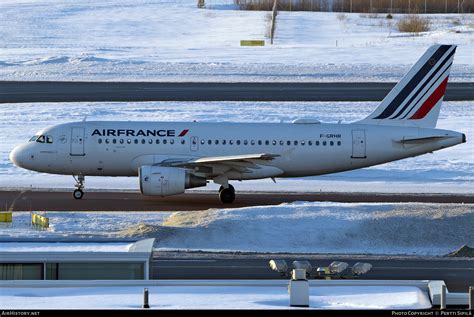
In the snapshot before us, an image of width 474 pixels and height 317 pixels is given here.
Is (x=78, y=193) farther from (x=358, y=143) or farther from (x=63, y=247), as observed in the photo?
(x=63, y=247)

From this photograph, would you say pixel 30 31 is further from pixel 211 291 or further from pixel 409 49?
pixel 211 291

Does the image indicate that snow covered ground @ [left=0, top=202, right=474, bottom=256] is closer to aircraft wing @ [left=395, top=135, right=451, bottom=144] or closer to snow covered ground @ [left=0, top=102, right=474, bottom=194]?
aircraft wing @ [left=395, top=135, right=451, bottom=144]

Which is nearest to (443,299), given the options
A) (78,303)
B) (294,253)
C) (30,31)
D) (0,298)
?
(78,303)

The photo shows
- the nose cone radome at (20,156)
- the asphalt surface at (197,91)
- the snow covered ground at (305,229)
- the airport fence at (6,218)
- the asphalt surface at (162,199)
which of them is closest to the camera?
the snow covered ground at (305,229)

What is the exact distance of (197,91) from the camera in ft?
228

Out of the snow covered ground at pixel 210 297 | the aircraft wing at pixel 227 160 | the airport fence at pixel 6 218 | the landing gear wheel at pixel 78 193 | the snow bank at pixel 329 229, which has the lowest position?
the landing gear wheel at pixel 78 193

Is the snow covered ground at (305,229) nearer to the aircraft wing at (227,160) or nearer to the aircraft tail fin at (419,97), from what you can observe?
the aircraft wing at (227,160)

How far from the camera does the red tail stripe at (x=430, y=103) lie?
146 ft

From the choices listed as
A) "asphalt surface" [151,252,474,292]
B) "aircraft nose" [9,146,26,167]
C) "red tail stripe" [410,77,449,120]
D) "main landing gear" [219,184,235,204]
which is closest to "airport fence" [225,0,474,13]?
"red tail stripe" [410,77,449,120]

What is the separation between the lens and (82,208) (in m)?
41.0

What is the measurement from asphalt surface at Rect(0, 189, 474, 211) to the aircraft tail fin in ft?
9.42

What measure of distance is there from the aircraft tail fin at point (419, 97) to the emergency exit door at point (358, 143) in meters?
0.96

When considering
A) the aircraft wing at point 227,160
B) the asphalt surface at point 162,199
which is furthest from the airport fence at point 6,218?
the aircraft wing at point 227,160

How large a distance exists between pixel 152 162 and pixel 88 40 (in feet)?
233
